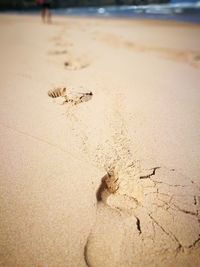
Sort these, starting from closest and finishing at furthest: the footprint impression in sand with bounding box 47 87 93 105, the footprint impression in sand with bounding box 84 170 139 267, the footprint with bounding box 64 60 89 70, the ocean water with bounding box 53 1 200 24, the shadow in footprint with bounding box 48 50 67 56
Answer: the footprint impression in sand with bounding box 84 170 139 267 < the footprint impression in sand with bounding box 47 87 93 105 < the footprint with bounding box 64 60 89 70 < the shadow in footprint with bounding box 48 50 67 56 < the ocean water with bounding box 53 1 200 24

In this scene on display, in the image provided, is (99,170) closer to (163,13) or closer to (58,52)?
(58,52)

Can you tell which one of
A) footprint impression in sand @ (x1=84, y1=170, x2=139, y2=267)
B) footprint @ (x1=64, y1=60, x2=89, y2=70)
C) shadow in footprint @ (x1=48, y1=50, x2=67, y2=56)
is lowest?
footprint impression in sand @ (x1=84, y1=170, x2=139, y2=267)

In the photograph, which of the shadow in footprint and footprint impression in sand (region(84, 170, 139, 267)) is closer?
footprint impression in sand (region(84, 170, 139, 267))

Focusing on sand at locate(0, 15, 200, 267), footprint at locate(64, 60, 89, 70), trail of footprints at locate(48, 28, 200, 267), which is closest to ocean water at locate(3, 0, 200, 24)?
footprint at locate(64, 60, 89, 70)

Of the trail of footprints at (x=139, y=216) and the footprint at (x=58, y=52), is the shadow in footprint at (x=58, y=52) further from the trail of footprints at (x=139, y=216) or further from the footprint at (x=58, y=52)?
the trail of footprints at (x=139, y=216)

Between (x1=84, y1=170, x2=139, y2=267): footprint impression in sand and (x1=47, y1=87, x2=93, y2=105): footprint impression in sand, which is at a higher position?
A: (x1=47, y1=87, x2=93, y2=105): footprint impression in sand

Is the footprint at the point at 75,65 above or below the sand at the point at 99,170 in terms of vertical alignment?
above

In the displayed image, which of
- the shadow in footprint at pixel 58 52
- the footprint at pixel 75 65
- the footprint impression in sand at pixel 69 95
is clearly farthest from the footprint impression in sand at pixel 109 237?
the shadow in footprint at pixel 58 52

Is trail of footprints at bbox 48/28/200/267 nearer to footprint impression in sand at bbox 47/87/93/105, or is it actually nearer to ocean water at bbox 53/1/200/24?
footprint impression in sand at bbox 47/87/93/105

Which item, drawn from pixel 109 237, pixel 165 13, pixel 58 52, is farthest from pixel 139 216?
pixel 165 13
